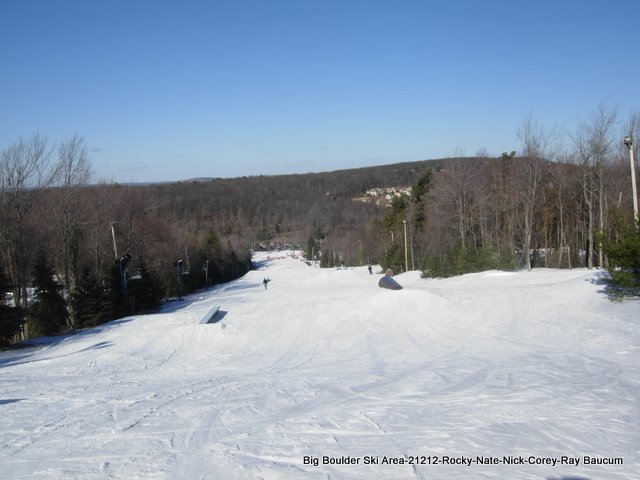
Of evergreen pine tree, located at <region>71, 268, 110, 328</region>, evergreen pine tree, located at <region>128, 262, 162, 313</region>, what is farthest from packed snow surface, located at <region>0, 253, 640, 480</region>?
evergreen pine tree, located at <region>128, 262, 162, 313</region>

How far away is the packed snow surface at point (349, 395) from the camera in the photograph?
632 cm

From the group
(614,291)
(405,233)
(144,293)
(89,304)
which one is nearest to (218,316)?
(89,304)

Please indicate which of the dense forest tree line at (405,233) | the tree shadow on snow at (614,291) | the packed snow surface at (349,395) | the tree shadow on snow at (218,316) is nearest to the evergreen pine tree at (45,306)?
the dense forest tree line at (405,233)

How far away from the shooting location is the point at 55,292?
1242 inches

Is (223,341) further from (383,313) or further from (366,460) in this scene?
(366,460)

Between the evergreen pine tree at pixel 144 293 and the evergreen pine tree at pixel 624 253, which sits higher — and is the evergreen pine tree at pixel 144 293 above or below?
below

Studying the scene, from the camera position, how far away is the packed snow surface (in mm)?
6316

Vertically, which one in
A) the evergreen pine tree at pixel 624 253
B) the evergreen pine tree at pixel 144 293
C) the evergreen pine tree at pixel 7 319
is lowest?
the evergreen pine tree at pixel 144 293

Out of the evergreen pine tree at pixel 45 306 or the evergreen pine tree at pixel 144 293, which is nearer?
the evergreen pine tree at pixel 45 306

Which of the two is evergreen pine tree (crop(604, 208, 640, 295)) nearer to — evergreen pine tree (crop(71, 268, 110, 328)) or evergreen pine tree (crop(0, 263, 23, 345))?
evergreen pine tree (crop(0, 263, 23, 345))

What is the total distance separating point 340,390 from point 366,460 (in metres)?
4.27

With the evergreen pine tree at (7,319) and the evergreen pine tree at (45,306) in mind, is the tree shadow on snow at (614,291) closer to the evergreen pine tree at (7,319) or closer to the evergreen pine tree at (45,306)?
the evergreen pine tree at (7,319)

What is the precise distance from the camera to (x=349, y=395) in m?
10.0

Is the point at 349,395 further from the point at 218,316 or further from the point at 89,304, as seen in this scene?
the point at 89,304
